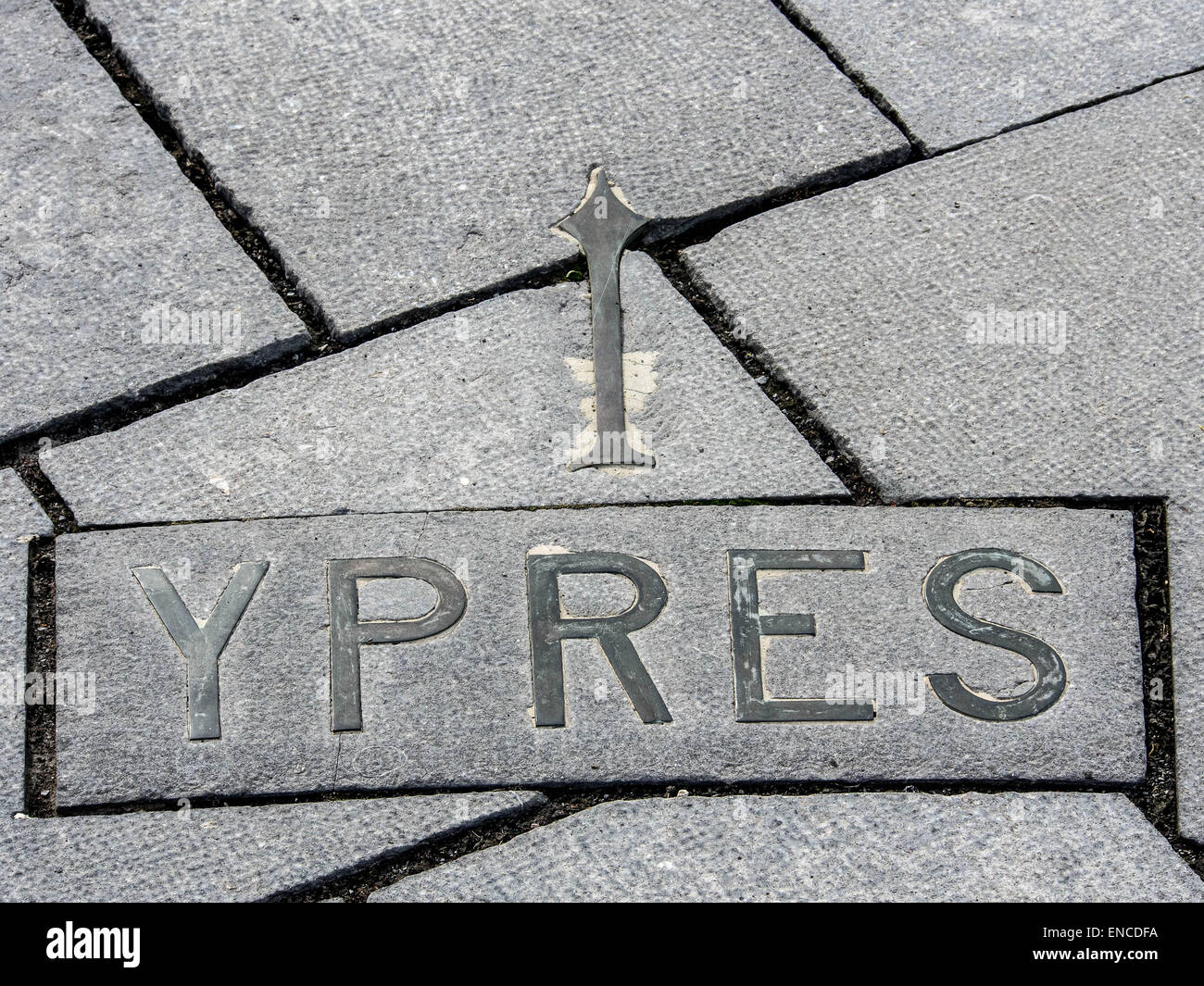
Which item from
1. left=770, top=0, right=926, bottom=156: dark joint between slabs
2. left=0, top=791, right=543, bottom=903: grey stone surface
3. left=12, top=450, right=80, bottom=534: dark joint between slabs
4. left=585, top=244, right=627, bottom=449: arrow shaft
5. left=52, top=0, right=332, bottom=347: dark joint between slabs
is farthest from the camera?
left=770, top=0, right=926, bottom=156: dark joint between slabs

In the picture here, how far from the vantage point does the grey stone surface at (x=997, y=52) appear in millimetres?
3000

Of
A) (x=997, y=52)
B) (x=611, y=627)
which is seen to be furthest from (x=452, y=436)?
(x=997, y=52)

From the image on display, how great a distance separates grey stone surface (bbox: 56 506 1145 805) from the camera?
230 cm

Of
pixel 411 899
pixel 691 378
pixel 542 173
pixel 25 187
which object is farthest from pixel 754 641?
pixel 25 187

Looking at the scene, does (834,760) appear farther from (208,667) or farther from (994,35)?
(994,35)

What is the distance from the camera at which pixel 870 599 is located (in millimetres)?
2424

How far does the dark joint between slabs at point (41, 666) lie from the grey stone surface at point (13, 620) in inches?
0.4

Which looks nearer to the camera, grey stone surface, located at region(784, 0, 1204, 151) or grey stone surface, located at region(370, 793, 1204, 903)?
grey stone surface, located at region(370, 793, 1204, 903)

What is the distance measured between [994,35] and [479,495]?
1.86 m

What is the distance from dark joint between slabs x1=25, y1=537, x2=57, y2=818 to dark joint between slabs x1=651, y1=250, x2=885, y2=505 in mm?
1490

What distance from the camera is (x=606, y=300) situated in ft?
8.95

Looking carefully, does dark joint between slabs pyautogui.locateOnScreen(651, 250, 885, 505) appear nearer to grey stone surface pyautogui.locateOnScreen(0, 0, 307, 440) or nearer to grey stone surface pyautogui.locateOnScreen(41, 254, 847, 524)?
grey stone surface pyautogui.locateOnScreen(41, 254, 847, 524)

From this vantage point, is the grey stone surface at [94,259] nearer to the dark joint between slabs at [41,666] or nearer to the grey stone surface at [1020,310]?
the dark joint between slabs at [41,666]

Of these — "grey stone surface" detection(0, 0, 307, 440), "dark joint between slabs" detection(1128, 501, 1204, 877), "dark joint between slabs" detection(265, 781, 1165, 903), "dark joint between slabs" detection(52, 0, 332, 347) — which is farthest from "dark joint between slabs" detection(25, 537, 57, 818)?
"dark joint between slabs" detection(1128, 501, 1204, 877)
